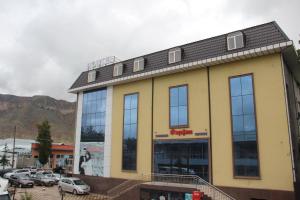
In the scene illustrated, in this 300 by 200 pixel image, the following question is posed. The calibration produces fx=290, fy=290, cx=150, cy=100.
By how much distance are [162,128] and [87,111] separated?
36.6 feet

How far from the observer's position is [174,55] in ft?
85.1

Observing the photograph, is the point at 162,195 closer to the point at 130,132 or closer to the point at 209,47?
the point at 130,132

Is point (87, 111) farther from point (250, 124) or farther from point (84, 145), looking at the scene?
point (250, 124)

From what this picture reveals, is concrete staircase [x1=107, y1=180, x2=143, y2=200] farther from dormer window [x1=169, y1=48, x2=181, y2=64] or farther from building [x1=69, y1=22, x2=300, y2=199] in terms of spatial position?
dormer window [x1=169, y1=48, x2=181, y2=64]

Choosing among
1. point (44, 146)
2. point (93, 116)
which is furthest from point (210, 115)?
point (44, 146)

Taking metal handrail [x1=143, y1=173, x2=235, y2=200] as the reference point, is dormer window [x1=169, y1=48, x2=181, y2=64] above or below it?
above

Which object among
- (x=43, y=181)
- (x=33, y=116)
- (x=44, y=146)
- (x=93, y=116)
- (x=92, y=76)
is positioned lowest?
(x=43, y=181)

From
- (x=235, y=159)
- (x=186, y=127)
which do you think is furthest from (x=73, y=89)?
(x=235, y=159)

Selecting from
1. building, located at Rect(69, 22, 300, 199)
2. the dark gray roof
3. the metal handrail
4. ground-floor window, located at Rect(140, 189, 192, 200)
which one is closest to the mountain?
building, located at Rect(69, 22, 300, 199)

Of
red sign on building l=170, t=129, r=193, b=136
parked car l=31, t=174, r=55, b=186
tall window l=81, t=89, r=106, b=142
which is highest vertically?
tall window l=81, t=89, r=106, b=142

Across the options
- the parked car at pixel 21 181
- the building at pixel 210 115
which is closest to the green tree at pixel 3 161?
the parked car at pixel 21 181

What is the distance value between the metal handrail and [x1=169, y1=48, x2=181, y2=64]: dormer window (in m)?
9.90

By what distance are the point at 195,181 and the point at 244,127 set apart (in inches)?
225

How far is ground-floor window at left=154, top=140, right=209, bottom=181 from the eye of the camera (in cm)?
2289
